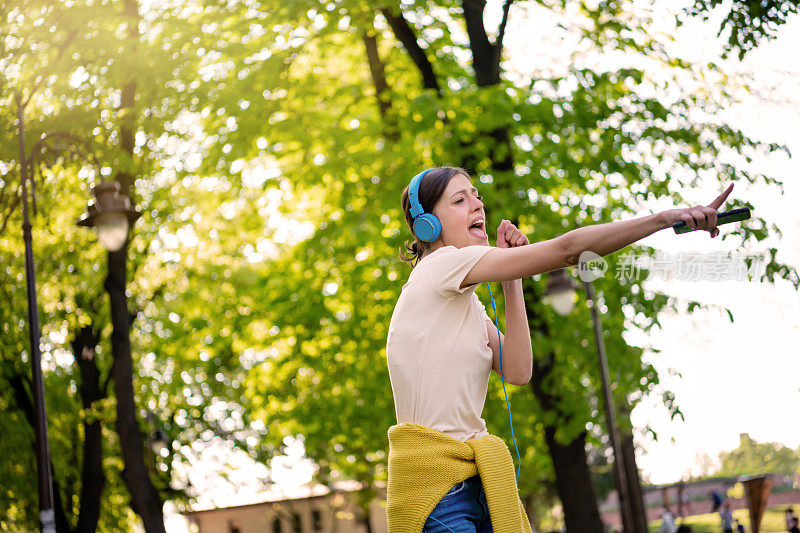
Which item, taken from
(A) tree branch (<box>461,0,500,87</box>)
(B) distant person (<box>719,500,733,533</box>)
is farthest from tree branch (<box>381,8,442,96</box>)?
(B) distant person (<box>719,500,733,533</box>)

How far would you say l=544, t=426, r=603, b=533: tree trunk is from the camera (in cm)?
1230

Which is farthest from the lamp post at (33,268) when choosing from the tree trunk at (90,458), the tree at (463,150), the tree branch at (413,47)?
the tree trunk at (90,458)

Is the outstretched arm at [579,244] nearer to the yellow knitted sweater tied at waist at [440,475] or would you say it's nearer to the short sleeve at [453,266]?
the short sleeve at [453,266]

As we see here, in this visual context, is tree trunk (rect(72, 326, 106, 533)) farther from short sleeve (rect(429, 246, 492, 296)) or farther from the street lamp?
short sleeve (rect(429, 246, 492, 296))

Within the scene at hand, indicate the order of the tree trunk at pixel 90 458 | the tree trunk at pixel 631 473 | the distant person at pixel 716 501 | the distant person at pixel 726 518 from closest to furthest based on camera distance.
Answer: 1. the tree trunk at pixel 90 458
2. the tree trunk at pixel 631 473
3. the distant person at pixel 726 518
4. the distant person at pixel 716 501

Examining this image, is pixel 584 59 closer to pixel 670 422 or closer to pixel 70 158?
pixel 670 422

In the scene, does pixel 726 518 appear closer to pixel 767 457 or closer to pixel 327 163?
pixel 767 457

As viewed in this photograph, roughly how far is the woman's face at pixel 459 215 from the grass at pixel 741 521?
68.9 feet

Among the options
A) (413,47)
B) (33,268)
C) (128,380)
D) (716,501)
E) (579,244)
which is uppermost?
(413,47)

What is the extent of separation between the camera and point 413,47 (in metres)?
12.8

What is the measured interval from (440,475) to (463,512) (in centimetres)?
13

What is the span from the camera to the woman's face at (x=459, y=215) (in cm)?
301

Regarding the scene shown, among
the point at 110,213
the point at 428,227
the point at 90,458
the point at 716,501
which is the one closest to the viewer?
the point at 428,227

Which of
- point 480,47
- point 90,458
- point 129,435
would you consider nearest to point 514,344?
point 480,47
